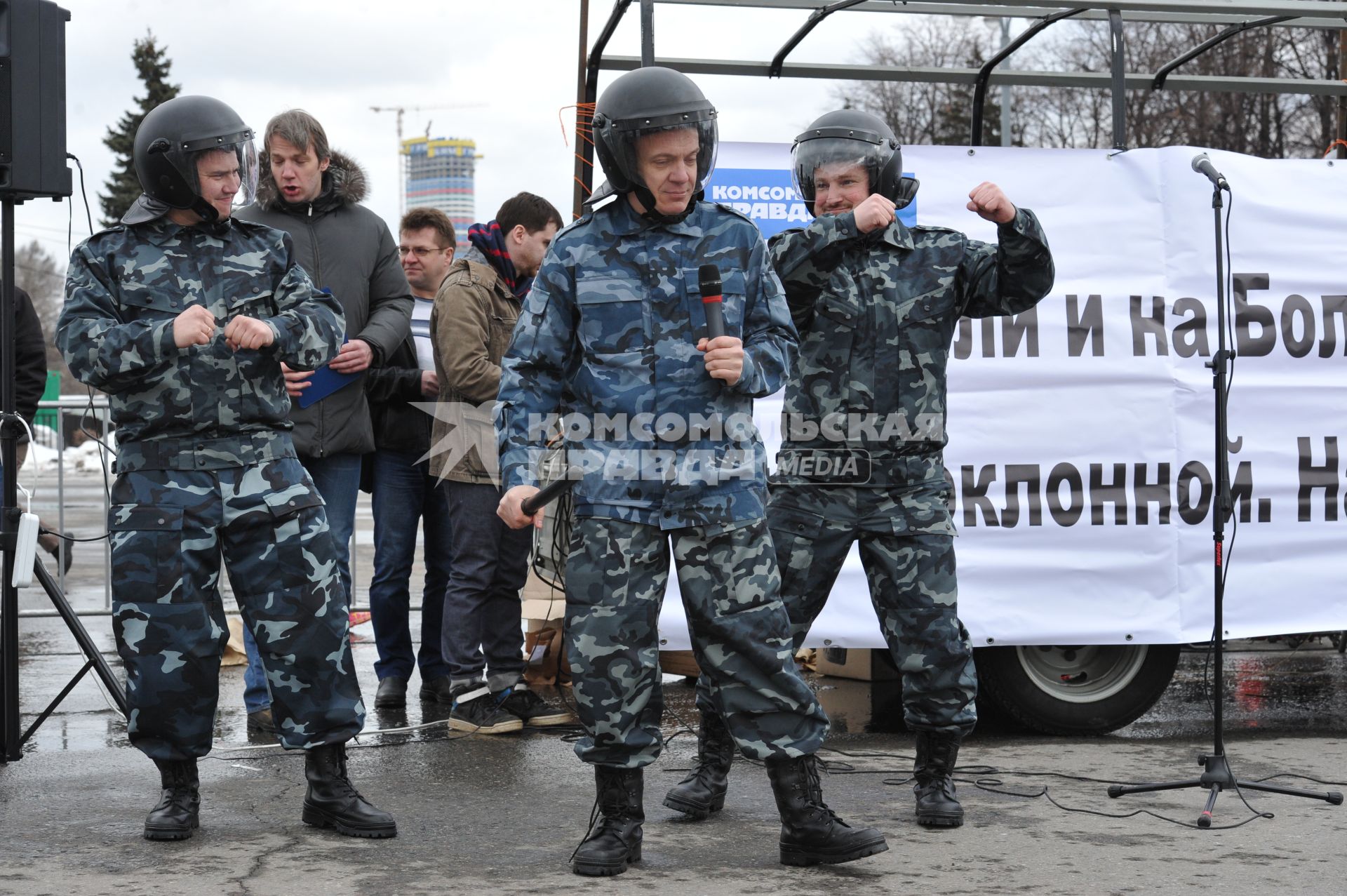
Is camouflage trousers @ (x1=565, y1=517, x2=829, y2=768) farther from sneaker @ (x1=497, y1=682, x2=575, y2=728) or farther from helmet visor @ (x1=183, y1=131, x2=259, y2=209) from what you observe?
sneaker @ (x1=497, y1=682, x2=575, y2=728)

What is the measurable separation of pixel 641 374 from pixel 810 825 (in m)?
1.26

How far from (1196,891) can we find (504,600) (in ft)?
9.82

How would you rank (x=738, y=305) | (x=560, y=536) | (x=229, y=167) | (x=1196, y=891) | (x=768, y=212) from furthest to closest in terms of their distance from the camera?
1. (x=560, y=536)
2. (x=768, y=212)
3. (x=229, y=167)
4. (x=738, y=305)
5. (x=1196, y=891)

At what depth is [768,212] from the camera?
5.59 metres

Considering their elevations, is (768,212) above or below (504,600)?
above

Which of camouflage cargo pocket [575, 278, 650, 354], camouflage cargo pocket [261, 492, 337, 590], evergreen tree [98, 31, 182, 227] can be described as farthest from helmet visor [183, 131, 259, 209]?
evergreen tree [98, 31, 182, 227]

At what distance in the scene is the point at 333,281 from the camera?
5785 mm

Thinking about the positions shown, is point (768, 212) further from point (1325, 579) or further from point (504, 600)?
point (1325, 579)

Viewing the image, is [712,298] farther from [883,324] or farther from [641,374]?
[883,324]

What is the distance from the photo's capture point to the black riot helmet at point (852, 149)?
4562 mm

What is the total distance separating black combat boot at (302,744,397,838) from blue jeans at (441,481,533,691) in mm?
1530

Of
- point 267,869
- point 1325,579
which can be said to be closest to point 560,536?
point 267,869

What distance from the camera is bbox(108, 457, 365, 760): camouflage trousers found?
13.8ft

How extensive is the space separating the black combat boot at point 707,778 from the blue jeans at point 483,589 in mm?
1384
